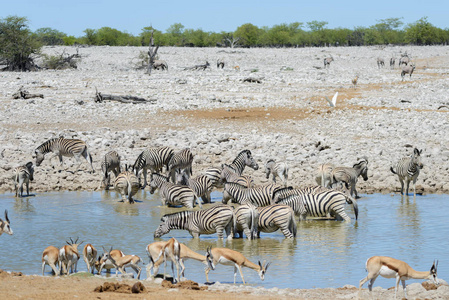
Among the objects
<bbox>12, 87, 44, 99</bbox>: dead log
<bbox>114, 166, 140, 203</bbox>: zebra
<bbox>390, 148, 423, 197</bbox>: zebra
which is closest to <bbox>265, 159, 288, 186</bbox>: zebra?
<bbox>390, 148, 423, 197</bbox>: zebra

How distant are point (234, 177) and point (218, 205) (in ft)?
10.9

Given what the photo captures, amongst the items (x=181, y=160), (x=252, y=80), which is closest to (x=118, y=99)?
(x=252, y=80)

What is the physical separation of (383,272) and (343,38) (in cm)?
8112

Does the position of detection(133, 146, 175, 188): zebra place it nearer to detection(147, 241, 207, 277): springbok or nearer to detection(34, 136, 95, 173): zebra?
detection(34, 136, 95, 173): zebra

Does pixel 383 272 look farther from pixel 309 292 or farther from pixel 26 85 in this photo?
pixel 26 85

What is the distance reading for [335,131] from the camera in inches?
790

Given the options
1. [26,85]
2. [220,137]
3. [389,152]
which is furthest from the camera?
[26,85]

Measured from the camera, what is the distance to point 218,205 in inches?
436

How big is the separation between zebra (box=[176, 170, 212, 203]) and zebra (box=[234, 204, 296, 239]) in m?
2.97

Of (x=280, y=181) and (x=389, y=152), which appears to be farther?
(x=389, y=152)

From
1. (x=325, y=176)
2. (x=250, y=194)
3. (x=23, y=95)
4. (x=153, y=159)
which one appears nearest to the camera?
(x=250, y=194)

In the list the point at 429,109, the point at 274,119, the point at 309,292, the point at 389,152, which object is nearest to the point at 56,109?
the point at 274,119

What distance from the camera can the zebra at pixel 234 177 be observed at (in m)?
14.1

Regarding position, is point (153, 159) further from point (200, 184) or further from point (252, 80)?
point (252, 80)
